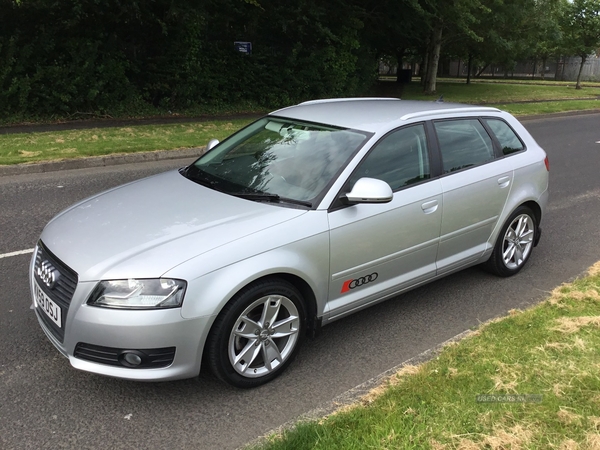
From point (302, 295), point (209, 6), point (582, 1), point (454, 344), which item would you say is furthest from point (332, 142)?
point (582, 1)

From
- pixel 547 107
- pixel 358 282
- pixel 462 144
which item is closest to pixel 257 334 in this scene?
pixel 358 282

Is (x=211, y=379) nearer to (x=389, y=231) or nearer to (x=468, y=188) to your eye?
(x=389, y=231)

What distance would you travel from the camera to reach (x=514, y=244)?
5016 mm

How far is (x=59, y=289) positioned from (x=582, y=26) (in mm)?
39046

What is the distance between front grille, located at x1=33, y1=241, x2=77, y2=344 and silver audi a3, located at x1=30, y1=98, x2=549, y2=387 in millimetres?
11

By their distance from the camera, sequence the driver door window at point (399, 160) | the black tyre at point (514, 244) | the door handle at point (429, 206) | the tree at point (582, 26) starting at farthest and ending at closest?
1. the tree at point (582, 26)
2. the black tyre at point (514, 244)
3. the door handle at point (429, 206)
4. the driver door window at point (399, 160)

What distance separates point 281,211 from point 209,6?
15.3m

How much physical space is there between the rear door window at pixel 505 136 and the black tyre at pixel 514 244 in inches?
21.6

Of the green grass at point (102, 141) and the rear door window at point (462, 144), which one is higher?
the rear door window at point (462, 144)

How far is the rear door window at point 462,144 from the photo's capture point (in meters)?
4.33

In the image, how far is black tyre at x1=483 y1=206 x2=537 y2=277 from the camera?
4855 mm

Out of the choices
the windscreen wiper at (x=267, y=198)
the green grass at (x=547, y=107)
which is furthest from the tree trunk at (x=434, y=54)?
the windscreen wiper at (x=267, y=198)

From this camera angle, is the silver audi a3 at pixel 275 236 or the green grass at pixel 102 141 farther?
the green grass at pixel 102 141

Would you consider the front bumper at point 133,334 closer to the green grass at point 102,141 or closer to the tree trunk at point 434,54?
the green grass at point 102,141
